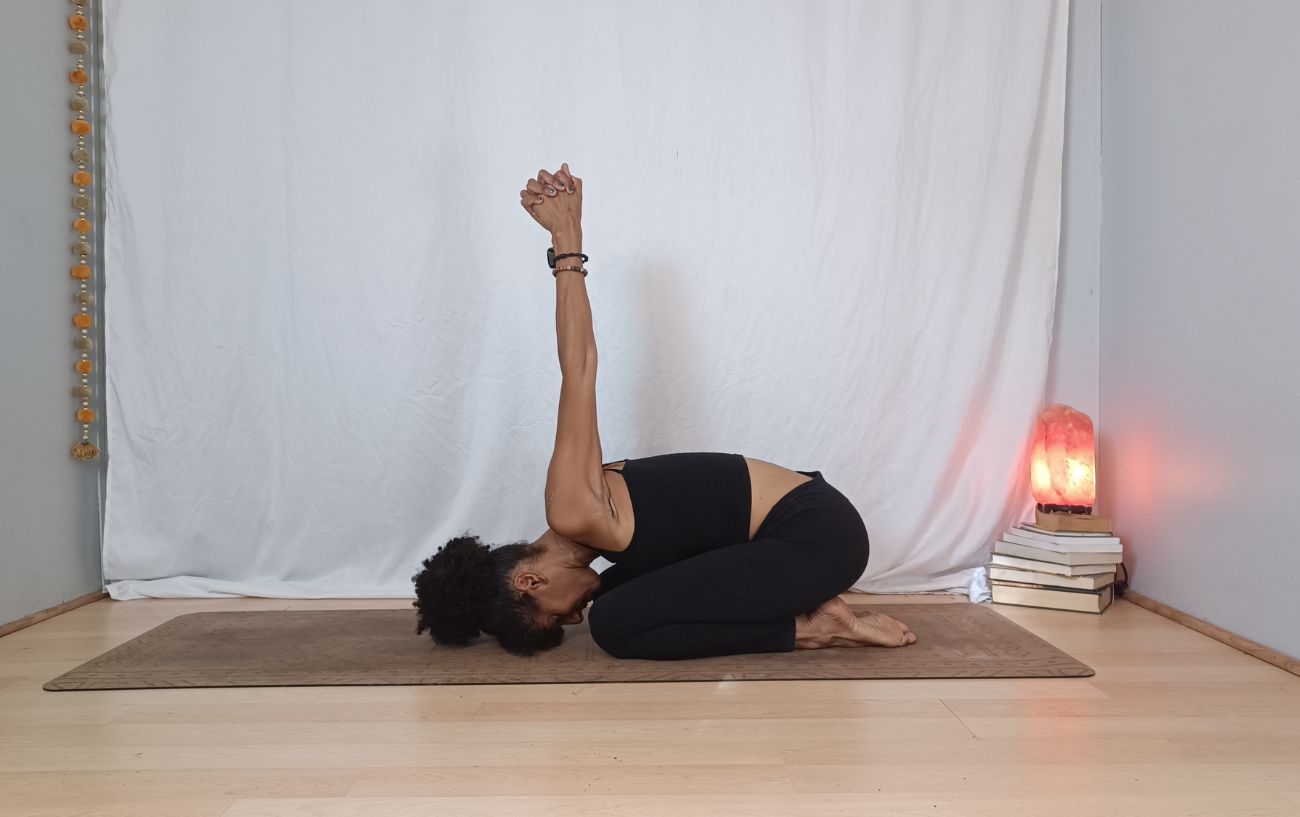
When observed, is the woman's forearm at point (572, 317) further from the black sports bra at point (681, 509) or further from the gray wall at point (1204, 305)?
the gray wall at point (1204, 305)

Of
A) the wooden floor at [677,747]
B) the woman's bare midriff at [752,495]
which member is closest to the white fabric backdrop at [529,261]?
the woman's bare midriff at [752,495]

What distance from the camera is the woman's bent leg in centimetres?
231

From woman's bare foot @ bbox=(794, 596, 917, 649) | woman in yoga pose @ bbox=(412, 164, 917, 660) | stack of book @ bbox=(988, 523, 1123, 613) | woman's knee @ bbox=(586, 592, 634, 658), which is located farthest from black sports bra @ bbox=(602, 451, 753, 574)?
stack of book @ bbox=(988, 523, 1123, 613)

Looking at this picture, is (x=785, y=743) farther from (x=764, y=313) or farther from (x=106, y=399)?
(x=106, y=399)

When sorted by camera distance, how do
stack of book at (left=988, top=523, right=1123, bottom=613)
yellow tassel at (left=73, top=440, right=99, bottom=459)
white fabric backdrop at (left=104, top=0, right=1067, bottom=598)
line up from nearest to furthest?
stack of book at (left=988, top=523, right=1123, bottom=613)
yellow tassel at (left=73, top=440, right=99, bottom=459)
white fabric backdrop at (left=104, top=0, right=1067, bottom=598)

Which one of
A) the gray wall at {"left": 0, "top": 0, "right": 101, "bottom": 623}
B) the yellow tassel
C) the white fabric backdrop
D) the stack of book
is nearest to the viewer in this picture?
the gray wall at {"left": 0, "top": 0, "right": 101, "bottom": 623}

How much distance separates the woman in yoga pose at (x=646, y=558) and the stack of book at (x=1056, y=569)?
2.37 ft

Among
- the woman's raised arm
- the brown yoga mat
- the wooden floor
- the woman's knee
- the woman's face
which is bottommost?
the brown yoga mat

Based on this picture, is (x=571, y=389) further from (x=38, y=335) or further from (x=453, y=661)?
(x=38, y=335)

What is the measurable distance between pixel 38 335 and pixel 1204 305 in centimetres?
340

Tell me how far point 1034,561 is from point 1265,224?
116 centimetres

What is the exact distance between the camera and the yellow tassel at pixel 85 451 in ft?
10.2

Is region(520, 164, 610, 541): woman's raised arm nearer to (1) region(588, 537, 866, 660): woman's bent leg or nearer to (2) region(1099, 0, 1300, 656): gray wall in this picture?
(1) region(588, 537, 866, 660): woman's bent leg

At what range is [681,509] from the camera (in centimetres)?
241
